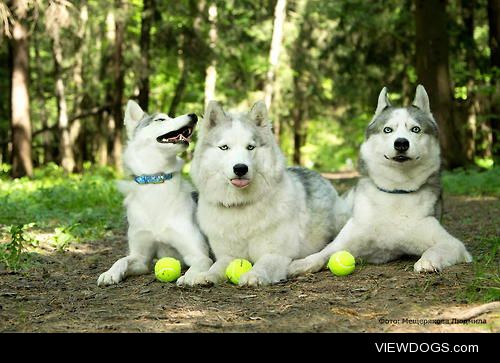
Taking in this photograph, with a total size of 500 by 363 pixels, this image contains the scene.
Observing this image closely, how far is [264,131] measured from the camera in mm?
5102

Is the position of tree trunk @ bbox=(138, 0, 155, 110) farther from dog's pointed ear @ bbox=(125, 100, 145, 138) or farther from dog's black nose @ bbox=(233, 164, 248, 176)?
dog's black nose @ bbox=(233, 164, 248, 176)

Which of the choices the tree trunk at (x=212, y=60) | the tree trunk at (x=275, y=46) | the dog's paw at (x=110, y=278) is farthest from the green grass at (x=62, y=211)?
the tree trunk at (x=275, y=46)

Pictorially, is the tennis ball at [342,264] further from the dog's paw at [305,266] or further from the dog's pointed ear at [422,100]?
the dog's pointed ear at [422,100]

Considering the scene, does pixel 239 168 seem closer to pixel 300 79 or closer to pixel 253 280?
pixel 253 280

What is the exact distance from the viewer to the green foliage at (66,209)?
7.68 meters

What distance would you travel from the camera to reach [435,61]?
14234mm

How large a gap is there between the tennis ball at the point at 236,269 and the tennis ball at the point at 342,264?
0.71m

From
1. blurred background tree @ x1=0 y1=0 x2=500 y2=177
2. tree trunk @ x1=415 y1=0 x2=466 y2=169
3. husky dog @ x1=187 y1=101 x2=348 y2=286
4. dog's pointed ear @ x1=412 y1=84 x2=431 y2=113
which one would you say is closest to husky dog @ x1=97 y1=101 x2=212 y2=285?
husky dog @ x1=187 y1=101 x2=348 y2=286

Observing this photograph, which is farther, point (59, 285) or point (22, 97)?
point (22, 97)

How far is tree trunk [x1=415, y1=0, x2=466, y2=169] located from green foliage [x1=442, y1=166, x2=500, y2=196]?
1.45 meters

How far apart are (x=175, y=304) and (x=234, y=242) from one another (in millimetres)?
1153

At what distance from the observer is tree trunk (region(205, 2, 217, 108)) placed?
19.7m
